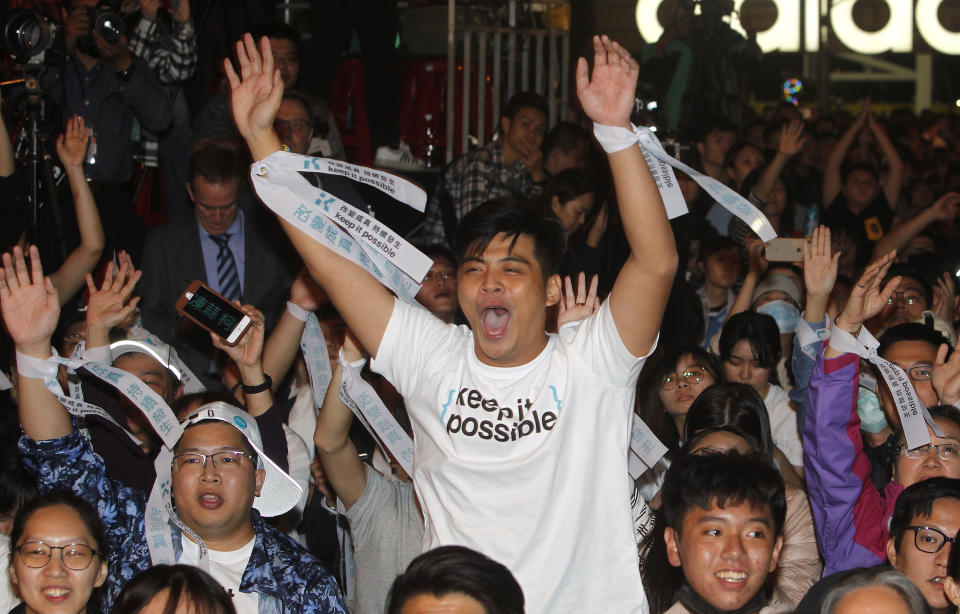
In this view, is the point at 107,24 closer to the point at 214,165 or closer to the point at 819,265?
the point at 214,165

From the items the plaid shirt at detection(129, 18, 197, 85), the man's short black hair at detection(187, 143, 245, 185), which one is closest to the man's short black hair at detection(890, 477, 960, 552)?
the man's short black hair at detection(187, 143, 245, 185)

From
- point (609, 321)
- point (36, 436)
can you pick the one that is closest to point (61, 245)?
point (36, 436)

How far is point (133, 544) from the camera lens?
3732 mm

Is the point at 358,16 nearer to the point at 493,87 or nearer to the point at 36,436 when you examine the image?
the point at 493,87

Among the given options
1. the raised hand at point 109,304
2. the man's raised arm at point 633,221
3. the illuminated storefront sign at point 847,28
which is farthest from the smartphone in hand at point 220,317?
the illuminated storefront sign at point 847,28

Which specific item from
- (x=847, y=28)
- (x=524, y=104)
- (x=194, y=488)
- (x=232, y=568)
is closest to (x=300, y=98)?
(x=524, y=104)

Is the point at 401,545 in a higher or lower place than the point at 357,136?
lower

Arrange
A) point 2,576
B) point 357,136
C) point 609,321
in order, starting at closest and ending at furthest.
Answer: point 609,321 < point 2,576 < point 357,136

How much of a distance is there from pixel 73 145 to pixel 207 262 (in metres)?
0.82

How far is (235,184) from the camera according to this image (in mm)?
5727

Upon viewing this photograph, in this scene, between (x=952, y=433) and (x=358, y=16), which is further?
Answer: (x=358, y=16)

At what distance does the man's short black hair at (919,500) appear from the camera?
348cm

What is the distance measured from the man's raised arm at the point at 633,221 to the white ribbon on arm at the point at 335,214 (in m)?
0.58

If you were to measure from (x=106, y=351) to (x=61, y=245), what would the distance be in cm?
183
